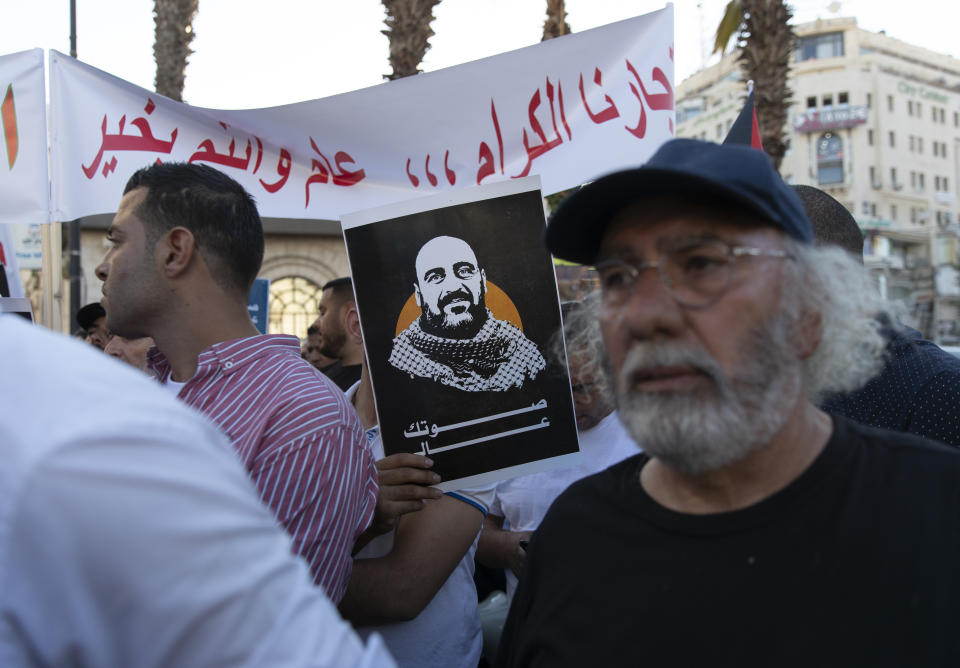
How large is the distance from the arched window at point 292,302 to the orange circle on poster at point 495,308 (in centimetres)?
1652

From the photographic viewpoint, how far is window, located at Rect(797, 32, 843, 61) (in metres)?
68.2

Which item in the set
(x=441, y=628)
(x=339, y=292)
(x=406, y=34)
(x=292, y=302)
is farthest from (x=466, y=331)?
(x=292, y=302)

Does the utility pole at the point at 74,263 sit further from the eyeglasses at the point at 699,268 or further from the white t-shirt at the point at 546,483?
the eyeglasses at the point at 699,268

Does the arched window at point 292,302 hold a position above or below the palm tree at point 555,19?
below

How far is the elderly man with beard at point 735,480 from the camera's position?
4.05 feet

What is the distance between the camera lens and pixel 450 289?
2.18 m

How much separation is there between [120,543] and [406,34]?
21.8ft

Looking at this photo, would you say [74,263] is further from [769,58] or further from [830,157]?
[830,157]

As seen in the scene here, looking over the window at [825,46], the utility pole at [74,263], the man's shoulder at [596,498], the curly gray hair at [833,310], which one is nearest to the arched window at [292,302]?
the utility pole at [74,263]

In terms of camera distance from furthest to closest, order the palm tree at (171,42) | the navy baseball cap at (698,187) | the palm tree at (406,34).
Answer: the palm tree at (171,42) → the palm tree at (406,34) → the navy baseball cap at (698,187)

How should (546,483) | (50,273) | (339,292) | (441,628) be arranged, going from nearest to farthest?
1. (441,628)
2. (546,483)
3. (50,273)
4. (339,292)

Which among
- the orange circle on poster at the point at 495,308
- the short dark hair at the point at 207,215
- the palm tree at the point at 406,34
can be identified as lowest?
the orange circle on poster at the point at 495,308

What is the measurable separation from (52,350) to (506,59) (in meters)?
2.98

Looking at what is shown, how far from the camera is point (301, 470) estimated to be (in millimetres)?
1749
